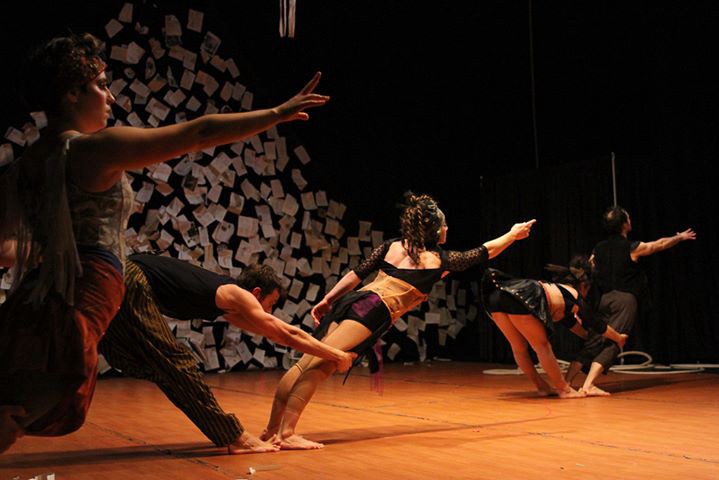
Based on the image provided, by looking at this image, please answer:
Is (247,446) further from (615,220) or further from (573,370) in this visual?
(615,220)

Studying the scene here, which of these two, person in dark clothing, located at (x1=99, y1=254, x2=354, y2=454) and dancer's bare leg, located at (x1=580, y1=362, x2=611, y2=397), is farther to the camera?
dancer's bare leg, located at (x1=580, y1=362, x2=611, y2=397)

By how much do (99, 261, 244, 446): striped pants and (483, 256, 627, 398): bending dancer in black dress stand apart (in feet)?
8.73

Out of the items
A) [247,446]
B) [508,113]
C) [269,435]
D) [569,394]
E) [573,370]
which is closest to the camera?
[247,446]

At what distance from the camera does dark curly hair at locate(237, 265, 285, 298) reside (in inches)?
140

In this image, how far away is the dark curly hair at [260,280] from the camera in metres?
3.55

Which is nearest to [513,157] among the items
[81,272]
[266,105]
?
[266,105]

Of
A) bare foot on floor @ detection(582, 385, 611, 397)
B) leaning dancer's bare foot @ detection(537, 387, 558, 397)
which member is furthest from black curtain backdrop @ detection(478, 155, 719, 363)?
leaning dancer's bare foot @ detection(537, 387, 558, 397)

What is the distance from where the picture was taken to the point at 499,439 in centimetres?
359

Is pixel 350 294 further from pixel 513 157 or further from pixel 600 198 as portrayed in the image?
pixel 513 157

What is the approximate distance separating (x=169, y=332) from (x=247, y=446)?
580mm

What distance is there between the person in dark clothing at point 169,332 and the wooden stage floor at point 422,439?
23 centimetres

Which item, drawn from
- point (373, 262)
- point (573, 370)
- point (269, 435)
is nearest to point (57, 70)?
point (269, 435)

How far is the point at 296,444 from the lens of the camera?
3387 millimetres

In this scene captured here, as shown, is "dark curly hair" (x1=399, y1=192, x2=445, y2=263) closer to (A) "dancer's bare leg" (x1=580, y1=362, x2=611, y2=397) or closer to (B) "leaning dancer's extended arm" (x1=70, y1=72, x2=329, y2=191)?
(A) "dancer's bare leg" (x1=580, y1=362, x2=611, y2=397)
